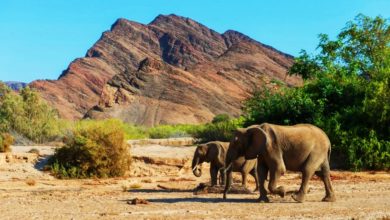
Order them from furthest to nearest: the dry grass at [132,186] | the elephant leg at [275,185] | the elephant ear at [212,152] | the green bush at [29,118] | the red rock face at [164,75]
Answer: the red rock face at [164,75] < the green bush at [29,118] < the dry grass at [132,186] < the elephant ear at [212,152] < the elephant leg at [275,185]

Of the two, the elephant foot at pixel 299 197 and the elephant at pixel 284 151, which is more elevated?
the elephant at pixel 284 151

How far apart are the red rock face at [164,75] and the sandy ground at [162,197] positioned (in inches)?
899

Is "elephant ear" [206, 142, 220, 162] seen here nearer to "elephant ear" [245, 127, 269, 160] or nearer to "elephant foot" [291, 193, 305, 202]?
"elephant ear" [245, 127, 269, 160]

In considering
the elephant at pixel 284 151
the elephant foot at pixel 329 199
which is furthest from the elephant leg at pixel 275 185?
the elephant foot at pixel 329 199

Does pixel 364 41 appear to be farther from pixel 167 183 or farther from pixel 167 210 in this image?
pixel 167 210

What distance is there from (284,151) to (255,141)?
71cm

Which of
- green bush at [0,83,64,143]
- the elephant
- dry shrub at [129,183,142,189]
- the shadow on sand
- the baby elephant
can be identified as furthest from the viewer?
green bush at [0,83,64,143]

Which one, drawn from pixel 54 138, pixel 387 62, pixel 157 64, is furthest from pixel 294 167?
pixel 157 64

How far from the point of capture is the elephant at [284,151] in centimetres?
1341

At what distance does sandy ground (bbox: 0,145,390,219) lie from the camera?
11.5 m

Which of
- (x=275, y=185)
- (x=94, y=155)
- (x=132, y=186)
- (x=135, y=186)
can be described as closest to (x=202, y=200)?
(x=275, y=185)

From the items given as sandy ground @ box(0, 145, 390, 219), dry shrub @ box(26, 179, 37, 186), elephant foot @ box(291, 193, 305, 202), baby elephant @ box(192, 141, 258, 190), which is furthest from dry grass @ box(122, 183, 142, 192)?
elephant foot @ box(291, 193, 305, 202)

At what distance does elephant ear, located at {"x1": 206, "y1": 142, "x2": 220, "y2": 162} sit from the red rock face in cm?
2680

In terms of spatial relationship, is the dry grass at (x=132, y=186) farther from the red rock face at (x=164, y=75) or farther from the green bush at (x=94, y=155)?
the red rock face at (x=164, y=75)
